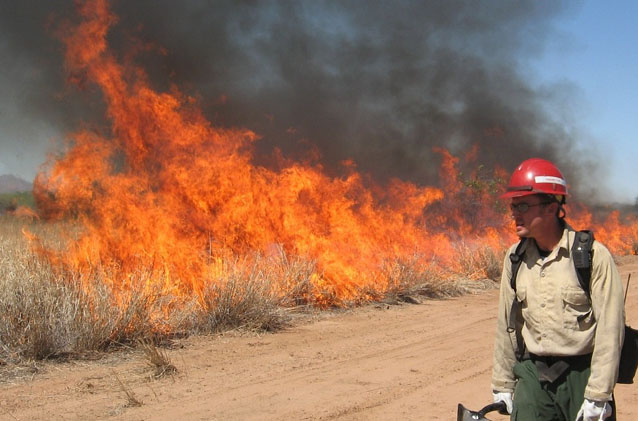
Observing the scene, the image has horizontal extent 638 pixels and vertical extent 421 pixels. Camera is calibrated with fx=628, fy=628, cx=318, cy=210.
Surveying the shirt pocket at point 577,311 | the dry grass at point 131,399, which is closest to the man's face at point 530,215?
the shirt pocket at point 577,311

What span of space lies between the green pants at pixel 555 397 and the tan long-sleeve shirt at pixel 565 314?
110mm

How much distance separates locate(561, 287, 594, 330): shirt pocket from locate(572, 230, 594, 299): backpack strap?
33 millimetres

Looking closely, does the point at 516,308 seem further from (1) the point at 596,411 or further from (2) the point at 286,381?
(2) the point at 286,381

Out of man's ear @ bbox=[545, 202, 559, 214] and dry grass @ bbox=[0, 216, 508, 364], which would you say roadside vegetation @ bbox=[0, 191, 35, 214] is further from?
man's ear @ bbox=[545, 202, 559, 214]

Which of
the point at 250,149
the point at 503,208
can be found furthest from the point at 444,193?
the point at 250,149

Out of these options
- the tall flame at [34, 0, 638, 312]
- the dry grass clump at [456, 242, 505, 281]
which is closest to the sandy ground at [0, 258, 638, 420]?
the tall flame at [34, 0, 638, 312]

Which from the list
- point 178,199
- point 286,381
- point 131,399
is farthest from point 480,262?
point 131,399

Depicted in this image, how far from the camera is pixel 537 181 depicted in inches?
112

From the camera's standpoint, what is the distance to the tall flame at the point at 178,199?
28.4ft

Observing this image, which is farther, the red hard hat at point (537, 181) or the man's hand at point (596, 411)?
the red hard hat at point (537, 181)

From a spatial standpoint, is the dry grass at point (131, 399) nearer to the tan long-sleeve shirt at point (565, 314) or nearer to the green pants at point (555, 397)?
the tan long-sleeve shirt at point (565, 314)

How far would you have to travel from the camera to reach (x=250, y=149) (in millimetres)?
12445

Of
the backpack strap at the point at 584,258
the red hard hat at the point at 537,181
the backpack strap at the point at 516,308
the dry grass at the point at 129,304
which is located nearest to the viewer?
the backpack strap at the point at 584,258

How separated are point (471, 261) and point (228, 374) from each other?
7984mm
